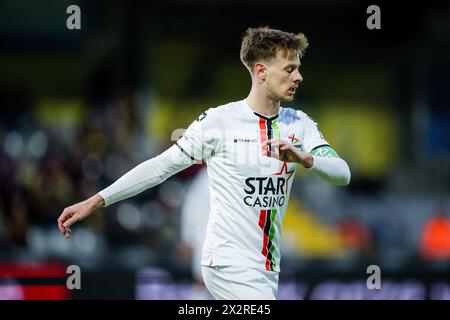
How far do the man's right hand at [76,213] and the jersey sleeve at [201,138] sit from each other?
2.07ft

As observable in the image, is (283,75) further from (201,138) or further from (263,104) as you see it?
(201,138)

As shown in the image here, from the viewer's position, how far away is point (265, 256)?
20.8 feet

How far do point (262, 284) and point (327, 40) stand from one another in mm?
14707

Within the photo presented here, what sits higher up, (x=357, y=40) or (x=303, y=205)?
(x=357, y=40)

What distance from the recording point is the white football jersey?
6.29 m

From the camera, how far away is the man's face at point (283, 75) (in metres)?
6.32

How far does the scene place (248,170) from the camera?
6293mm

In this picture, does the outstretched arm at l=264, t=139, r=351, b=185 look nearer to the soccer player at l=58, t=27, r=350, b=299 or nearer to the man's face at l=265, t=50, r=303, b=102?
the soccer player at l=58, t=27, r=350, b=299

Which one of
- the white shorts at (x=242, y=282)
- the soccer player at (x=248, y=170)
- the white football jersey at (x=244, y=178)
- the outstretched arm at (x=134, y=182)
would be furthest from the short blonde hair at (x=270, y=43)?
the white shorts at (x=242, y=282)

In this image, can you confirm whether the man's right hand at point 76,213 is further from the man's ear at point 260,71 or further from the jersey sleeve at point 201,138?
the man's ear at point 260,71

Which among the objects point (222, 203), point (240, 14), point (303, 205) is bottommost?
point (303, 205)
